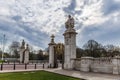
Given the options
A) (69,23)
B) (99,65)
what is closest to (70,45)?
(69,23)

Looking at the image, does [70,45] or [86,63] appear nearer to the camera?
[86,63]

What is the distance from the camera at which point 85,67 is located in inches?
597

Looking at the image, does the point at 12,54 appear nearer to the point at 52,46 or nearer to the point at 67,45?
the point at 52,46

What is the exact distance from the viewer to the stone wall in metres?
12.8

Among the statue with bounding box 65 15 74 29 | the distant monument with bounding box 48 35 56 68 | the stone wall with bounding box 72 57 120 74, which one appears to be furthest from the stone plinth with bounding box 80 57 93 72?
the distant monument with bounding box 48 35 56 68

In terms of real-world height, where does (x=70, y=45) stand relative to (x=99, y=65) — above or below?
above

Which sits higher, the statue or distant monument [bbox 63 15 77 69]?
the statue

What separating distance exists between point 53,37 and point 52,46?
52.9 inches

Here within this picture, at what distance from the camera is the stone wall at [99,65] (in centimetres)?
1280

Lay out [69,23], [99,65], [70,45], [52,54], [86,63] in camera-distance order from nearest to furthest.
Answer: [99,65] → [86,63] → [70,45] → [69,23] → [52,54]

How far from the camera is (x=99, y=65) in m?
14.3

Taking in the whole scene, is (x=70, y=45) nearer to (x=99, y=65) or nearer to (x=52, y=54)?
(x=99, y=65)

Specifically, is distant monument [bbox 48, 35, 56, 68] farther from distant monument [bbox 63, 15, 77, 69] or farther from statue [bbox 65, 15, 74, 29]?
statue [bbox 65, 15, 74, 29]

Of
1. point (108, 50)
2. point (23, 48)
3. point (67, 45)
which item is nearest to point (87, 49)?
point (108, 50)
